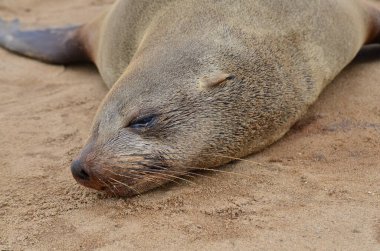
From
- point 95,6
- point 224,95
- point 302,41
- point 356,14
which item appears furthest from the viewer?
point 95,6

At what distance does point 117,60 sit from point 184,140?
1.45 m

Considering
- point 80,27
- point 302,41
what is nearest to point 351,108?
point 302,41

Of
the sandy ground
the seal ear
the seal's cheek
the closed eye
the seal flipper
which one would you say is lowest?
the seal flipper

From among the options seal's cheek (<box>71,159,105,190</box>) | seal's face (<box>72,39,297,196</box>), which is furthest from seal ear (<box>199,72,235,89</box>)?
seal's cheek (<box>71,159,105,190</box>)

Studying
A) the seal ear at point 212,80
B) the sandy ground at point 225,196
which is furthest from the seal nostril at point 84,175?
the seal ear at point 212,80

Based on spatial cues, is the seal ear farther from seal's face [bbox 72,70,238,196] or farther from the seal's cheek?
the seal's cheek

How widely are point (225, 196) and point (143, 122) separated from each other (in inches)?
23.4

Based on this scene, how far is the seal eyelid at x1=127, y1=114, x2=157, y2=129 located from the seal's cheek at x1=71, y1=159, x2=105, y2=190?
349 mm

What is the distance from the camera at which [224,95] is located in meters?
3.63

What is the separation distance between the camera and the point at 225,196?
3.33m

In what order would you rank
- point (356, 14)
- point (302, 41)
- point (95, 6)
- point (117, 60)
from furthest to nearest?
point (95, 6)
point (356, 14)
point (117, 60)
point (302, 41)

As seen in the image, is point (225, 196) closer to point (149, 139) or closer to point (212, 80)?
point (149, 139)

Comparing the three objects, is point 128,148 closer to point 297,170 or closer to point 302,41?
point 297,170

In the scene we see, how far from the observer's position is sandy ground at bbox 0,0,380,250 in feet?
9.64
